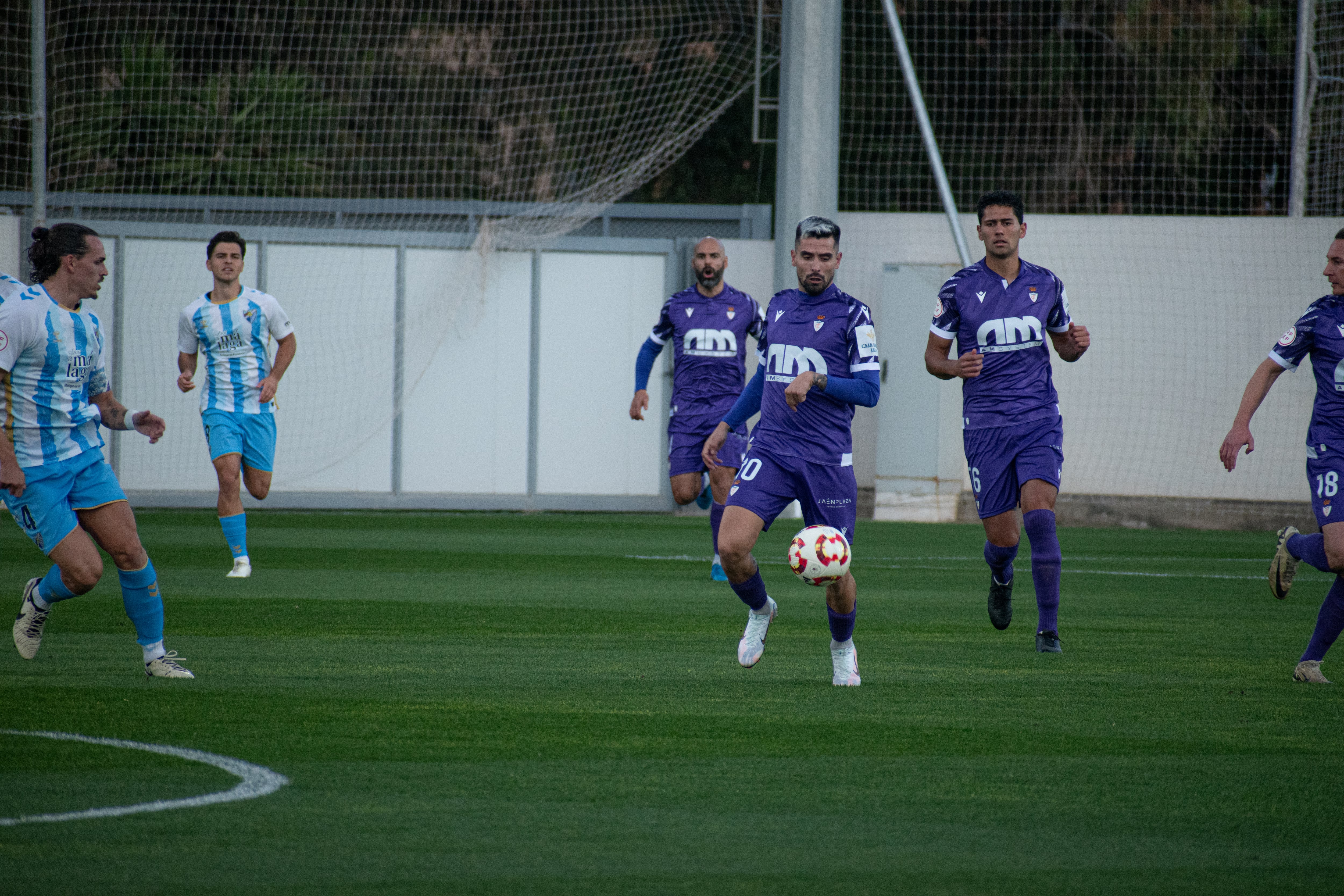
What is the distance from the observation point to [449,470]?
1856 cm

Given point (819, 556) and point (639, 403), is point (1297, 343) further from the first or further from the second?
point (639, 403)

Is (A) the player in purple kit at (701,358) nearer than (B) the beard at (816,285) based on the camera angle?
No

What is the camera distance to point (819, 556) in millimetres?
6402

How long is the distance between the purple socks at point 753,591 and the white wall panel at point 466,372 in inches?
467

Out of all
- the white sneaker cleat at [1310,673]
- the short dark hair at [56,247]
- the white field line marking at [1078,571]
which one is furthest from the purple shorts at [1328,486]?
the short dark hair at [56,247]

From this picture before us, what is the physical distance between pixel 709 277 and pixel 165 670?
20.4ft

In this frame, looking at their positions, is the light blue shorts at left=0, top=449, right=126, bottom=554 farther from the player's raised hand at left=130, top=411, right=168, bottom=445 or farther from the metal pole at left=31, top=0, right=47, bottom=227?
the metal pole at left=31, top=0, right=47, bottom=227

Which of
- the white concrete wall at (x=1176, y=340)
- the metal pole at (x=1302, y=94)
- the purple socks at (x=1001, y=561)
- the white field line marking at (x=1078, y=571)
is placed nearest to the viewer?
the purple socks at (x=1001, y=561)

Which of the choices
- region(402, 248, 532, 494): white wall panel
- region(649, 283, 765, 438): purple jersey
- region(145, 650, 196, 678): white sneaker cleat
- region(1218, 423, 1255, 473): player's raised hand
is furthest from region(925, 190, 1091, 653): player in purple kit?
region(402, 248, 532, 494): white wall panel

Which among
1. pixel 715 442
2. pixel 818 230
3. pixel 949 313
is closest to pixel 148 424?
pixel 715 442

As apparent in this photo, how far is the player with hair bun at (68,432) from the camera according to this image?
20.7 feet

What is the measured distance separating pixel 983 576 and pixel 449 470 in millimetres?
8459

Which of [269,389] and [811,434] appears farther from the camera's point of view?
[269,389]

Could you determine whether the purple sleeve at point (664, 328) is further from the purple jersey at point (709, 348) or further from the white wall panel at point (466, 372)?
the white wall panel at point (466, 372)
